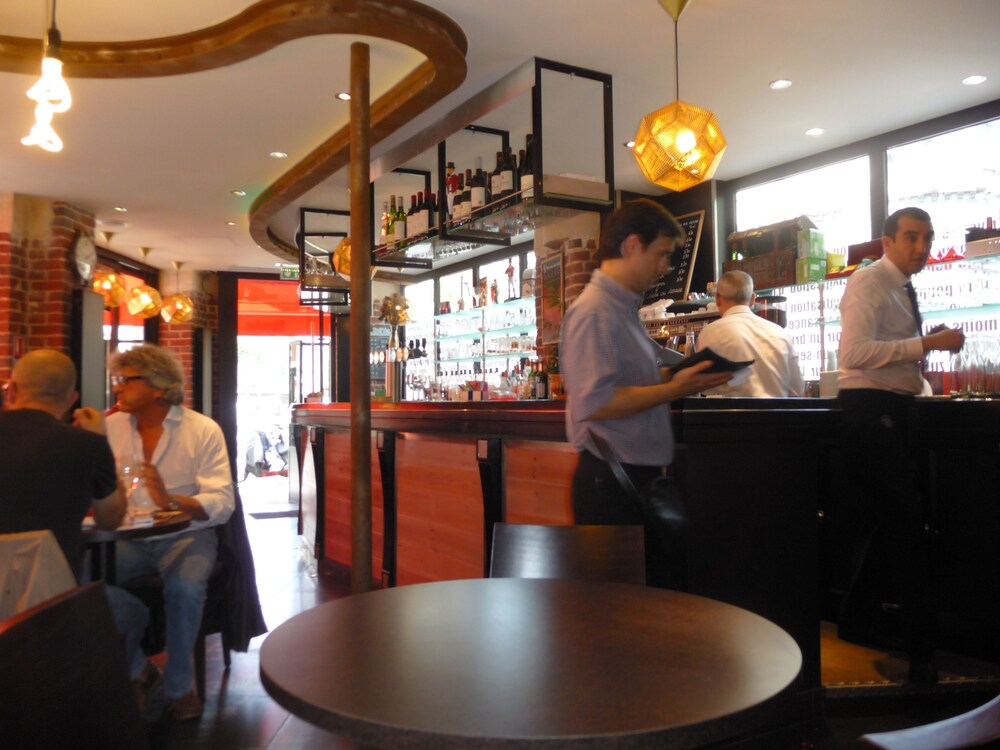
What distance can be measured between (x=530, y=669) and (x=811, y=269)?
16.9 ft

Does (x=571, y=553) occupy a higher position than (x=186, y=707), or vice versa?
(x=571, y=553)

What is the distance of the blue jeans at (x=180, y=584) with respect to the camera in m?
2.91

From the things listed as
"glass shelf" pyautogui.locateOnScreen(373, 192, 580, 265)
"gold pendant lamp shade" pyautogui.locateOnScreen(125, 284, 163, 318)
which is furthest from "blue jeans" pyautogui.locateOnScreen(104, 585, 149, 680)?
"gold pendant lamp shade" pyautogui.locateOnScreen(125, 284, 163, 318)

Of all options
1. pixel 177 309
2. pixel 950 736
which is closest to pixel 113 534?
pixel 950 736

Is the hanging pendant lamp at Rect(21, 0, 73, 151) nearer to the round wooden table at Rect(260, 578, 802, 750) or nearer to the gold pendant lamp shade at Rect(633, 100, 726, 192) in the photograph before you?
the round wooden table at Rect(260, 578, 802, 750)

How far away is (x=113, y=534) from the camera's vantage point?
2377mm

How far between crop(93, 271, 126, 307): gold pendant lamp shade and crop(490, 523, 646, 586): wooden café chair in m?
7.13

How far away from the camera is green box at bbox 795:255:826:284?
18.3 ft

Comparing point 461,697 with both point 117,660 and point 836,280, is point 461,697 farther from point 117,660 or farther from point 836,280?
point 836,280

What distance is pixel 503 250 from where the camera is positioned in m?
9.09

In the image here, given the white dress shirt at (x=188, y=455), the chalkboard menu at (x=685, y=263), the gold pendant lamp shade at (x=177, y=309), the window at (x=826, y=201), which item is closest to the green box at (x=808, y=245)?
the window at (x=826, y=201)

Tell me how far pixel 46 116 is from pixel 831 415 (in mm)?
2790

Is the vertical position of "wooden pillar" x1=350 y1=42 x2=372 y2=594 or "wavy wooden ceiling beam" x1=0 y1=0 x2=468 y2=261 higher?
"wavy wooden ceiling beam" x1=0 y1=0 x2=468 y2=261

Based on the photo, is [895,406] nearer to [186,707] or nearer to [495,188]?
[495,188]
